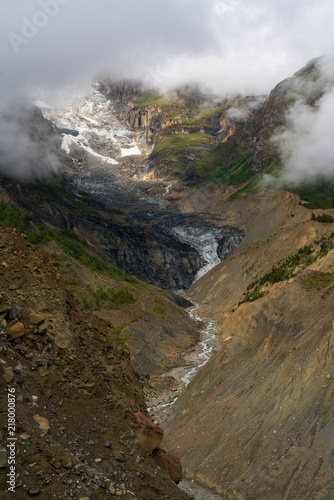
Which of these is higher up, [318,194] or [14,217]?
[318,194]

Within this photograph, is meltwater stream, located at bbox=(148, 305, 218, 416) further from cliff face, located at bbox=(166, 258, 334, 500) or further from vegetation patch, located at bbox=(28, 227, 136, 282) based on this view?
vegetation patch, located at bbox=(28, 227, 136, 282)

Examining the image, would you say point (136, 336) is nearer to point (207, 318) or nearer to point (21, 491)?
point (207, 318)

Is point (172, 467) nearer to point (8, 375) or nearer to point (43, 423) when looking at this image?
point (43, 423)

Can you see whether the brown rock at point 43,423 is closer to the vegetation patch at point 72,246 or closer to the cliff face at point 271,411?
the cliff face at point 271,411

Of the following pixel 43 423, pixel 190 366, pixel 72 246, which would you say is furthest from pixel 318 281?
pixel 72 246

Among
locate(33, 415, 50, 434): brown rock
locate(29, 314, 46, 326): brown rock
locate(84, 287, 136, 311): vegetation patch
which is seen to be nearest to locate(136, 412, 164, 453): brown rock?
locate(33, 415, 50, 434): brown rock

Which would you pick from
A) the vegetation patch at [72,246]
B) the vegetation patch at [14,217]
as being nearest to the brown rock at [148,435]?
the vegetation patch at [72,246]
